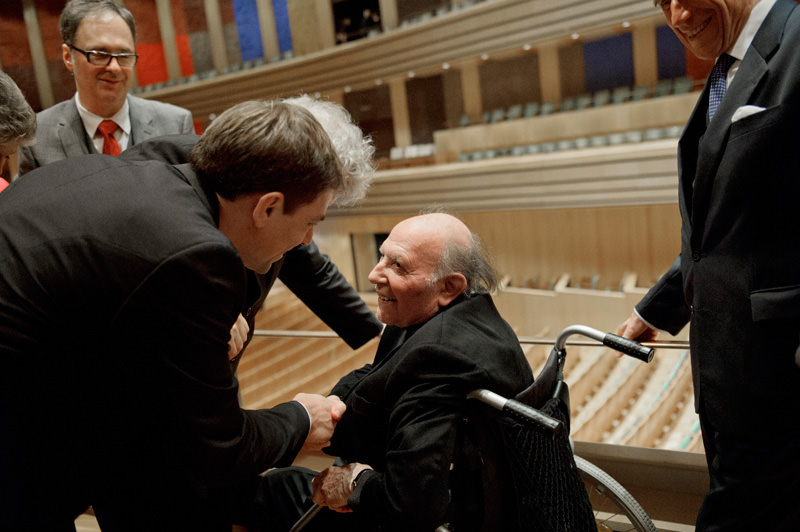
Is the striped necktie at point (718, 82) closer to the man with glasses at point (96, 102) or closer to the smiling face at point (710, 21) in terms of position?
the smiling face at point (710, 21)

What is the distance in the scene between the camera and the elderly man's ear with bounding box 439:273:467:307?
1.43 metres

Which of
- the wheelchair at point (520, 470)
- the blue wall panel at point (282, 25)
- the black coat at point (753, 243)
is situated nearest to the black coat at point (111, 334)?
the wheelchair at point (520, 470)

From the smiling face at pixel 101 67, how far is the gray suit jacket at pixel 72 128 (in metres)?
0.07

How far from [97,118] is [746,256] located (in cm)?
199

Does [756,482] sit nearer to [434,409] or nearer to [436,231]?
[434,409]

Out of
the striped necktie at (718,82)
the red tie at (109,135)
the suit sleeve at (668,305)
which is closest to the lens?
the striped necktie at (718,82)

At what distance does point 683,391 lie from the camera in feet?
15.9

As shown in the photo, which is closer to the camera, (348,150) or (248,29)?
(348,150)

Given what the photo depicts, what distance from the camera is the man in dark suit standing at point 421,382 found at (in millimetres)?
1221

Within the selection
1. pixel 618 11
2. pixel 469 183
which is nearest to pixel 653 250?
pixel 469 183

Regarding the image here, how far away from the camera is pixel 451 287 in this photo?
144 centimetres

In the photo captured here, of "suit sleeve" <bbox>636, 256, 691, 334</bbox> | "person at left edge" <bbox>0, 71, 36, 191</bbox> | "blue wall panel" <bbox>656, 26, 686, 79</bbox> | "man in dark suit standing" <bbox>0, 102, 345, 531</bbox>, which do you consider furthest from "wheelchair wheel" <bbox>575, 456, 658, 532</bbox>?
"blue wall panel" <bbox>656, 26, 686, 79</bbox>

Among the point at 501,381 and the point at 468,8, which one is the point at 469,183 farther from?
the point at 501,381

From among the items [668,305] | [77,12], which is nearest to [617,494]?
[668,305]
